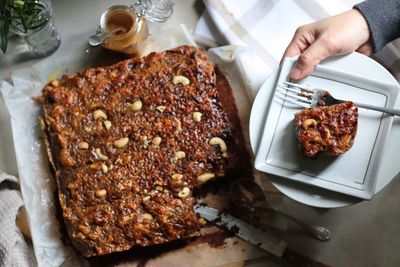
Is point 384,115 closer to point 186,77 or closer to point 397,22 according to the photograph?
point 397,22

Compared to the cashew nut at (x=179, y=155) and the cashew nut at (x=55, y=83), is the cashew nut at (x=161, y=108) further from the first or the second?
the cashew nut at (x=55, y=83)

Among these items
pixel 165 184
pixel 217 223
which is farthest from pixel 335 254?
pixel 165 184

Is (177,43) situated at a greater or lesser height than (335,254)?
greater

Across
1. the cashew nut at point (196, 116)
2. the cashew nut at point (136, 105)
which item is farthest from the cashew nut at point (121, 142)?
the cashew nut at point (196, 116)

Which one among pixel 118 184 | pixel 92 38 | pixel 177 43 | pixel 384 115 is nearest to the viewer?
pixel 384 115

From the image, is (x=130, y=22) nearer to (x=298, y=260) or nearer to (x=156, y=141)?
(x=156, y=141)

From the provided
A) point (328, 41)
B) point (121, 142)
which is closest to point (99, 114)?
point (121, 142)
